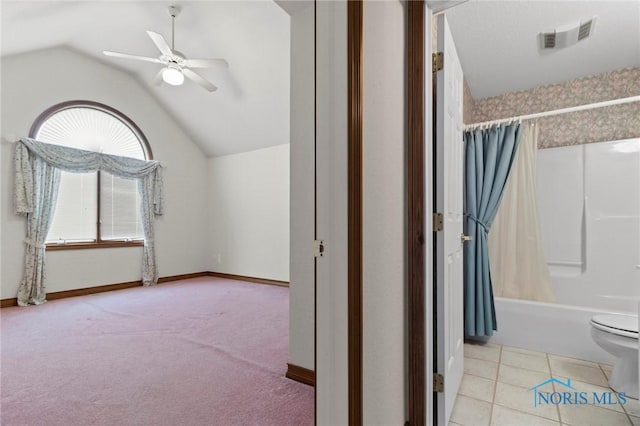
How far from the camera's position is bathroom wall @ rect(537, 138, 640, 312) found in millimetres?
2777

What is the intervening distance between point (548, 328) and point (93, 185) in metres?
5.45

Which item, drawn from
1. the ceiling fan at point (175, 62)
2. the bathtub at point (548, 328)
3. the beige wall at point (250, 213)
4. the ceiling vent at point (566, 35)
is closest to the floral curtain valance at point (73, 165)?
the beige wall at point (250, 213)

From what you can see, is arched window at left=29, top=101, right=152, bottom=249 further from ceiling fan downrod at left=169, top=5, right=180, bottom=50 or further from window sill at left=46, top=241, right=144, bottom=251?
ceiling fan downrod at left=169, top=5, right=180, bottom=50

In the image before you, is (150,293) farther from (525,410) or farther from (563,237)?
(563,237)

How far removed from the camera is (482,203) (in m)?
2.59

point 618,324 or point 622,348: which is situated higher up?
point 618,324

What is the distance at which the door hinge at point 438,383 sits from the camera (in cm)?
142

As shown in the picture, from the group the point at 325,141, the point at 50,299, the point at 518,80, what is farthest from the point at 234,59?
the point at 50,299

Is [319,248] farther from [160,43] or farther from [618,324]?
[160,43]

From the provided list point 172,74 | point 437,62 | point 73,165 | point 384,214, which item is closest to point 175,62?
point 172,74

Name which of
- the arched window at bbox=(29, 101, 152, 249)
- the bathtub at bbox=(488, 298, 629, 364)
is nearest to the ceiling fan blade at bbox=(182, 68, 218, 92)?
the arched window at bbox=(29, 101, 152, 249)

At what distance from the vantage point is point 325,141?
3.25 ft

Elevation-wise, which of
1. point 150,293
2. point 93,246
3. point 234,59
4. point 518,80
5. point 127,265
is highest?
point 234,59

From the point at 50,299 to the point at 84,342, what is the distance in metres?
1.97
